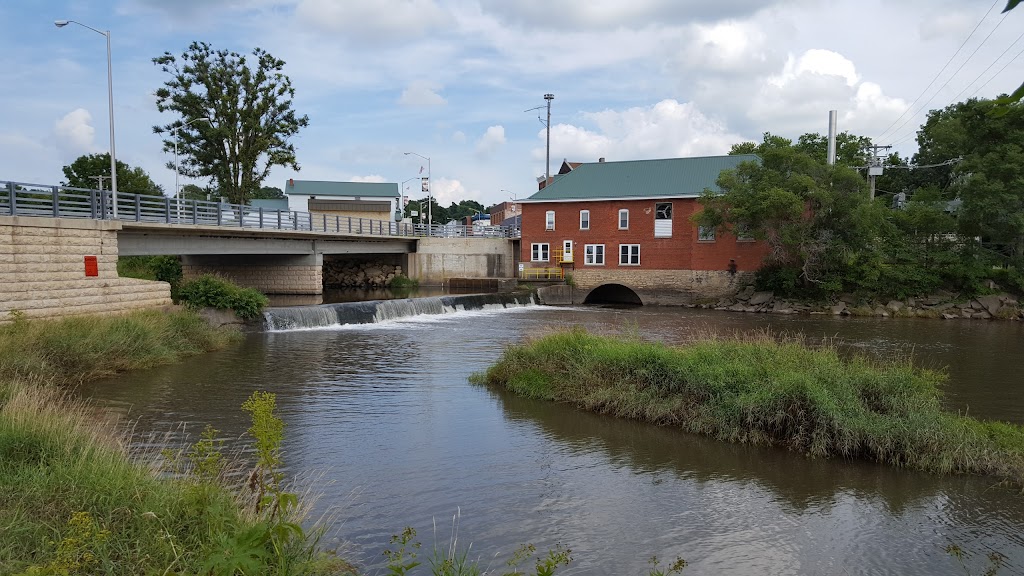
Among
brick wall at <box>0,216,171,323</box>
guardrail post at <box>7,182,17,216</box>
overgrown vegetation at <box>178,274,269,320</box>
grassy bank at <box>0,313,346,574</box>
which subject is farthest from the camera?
overgrown vegetation at <box>178,274,269,320</box>

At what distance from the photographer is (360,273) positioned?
5822 centimetres

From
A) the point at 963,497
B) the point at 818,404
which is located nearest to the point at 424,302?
the point at 818,404

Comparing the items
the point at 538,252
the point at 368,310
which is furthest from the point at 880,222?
the point at 368,310

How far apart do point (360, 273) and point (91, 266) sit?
→ 3606 cm

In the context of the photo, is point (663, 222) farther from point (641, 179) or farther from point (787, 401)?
point (787, 401)

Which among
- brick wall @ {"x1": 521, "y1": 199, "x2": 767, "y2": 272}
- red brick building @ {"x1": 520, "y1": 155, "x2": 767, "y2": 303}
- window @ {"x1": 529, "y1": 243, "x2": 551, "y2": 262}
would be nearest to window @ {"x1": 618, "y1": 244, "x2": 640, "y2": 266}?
red brick building @ {"x1": 520, "y1": 155, "x2": 767, "y2": 303}

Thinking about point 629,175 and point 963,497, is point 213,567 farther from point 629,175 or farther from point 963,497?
point 629,175

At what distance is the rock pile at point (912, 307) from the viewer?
1459 inches

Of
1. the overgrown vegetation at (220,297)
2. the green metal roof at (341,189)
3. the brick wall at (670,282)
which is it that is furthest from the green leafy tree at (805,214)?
the green metal roof at (341,189)

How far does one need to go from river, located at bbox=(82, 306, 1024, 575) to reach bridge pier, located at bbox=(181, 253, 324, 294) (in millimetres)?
24835

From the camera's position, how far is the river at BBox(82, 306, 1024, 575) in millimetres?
8453

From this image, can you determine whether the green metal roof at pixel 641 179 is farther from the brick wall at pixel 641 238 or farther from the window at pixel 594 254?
the window at pixel 594 254

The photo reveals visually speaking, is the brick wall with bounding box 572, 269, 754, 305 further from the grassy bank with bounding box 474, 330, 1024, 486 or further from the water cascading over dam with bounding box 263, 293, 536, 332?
the grassy bank with bounding box 474, 330, 1024, 486

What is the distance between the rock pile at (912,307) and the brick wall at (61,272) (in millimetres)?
31324
